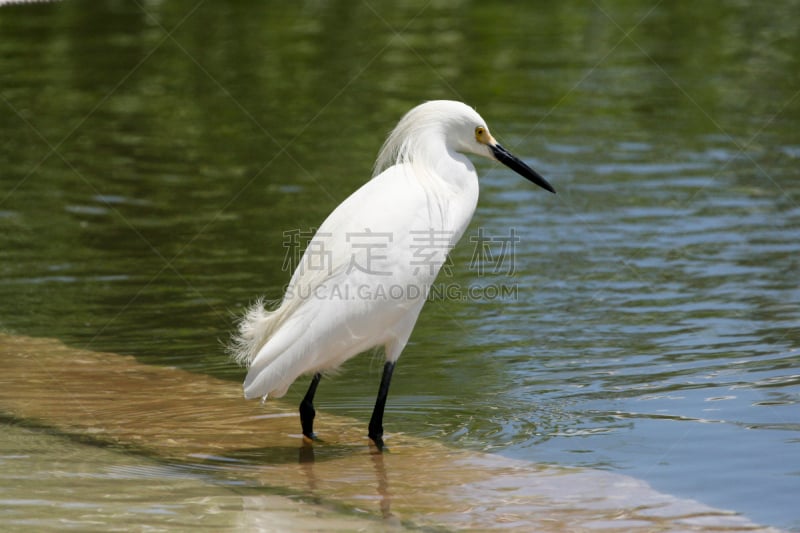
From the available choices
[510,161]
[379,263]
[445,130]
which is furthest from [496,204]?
[379,263]

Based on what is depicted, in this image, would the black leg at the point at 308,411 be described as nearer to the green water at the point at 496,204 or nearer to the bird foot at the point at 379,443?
the bird foot at the point at 379,443

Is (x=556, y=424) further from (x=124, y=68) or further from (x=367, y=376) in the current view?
(x=124, y=68)

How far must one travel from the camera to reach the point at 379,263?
21.2 feet

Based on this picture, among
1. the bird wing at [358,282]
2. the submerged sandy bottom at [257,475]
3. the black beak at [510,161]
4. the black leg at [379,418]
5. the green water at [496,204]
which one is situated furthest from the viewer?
the green water at [496,204]

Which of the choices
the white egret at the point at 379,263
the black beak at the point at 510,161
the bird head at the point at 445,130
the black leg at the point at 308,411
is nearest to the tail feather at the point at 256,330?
the white egret at the point at 379,263

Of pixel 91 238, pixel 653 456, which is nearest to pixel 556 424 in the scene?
pixel 653 456

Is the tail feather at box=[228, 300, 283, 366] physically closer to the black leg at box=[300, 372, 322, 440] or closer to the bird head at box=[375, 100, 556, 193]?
the black leg at box=[300, 372, 322, 440]

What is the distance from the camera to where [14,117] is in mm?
15875

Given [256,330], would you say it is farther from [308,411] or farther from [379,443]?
[379,443]

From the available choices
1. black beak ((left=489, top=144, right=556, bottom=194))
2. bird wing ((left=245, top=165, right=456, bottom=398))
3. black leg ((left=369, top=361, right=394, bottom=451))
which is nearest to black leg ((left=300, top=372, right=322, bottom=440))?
bird wing ((left=245, top=165, right=456, bottom=398))

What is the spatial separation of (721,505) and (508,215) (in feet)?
19.7

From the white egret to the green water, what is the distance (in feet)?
2.86

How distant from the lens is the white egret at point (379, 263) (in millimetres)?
6453

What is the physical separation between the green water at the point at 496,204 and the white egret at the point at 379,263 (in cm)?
87
